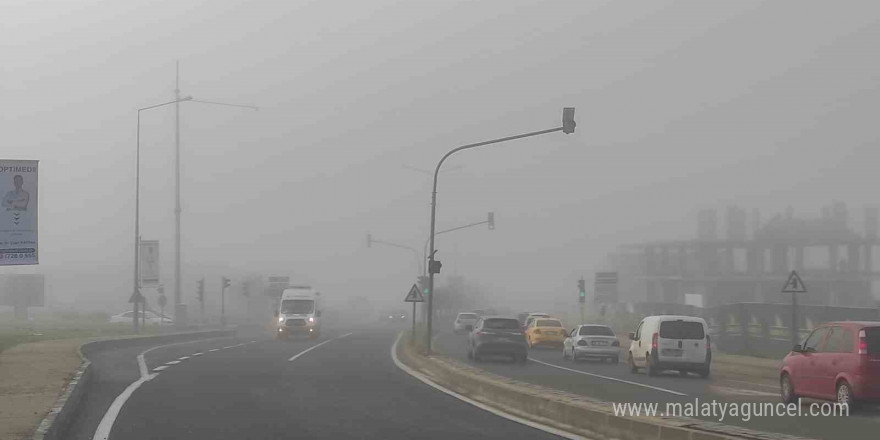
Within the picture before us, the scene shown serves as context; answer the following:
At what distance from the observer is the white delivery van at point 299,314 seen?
189 feet

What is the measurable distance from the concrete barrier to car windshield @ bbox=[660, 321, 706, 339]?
25.8 feet

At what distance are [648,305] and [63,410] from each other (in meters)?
62.7

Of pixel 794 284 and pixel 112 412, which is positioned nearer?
pixel 112 412

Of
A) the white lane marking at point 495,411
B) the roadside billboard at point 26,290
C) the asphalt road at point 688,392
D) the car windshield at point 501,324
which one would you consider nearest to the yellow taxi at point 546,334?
the car windshield at point 501,324

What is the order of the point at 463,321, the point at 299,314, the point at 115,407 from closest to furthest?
1. the point at 115,407
2. the point at 299,314
3. the point at 463,321

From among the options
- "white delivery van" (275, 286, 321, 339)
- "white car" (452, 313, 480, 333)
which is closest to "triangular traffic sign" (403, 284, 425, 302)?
"white delivery van" (275, 286, 321, 339)

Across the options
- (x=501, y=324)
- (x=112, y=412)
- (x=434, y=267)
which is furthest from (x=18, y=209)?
(x=501, y=324)

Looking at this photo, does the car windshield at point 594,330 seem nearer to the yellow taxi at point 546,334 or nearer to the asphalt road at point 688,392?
the asphalt road at point 688,392

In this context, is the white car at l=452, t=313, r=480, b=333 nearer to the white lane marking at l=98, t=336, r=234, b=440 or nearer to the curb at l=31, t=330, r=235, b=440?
the white lane marking at l=98, t=336, r=234, b=440

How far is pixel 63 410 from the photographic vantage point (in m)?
14.3

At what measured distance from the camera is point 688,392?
2147cm

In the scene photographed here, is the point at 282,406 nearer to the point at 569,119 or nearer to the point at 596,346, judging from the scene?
the point at 569,119

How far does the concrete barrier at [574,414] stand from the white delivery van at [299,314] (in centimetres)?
3499

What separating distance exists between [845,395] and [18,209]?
16645mm
